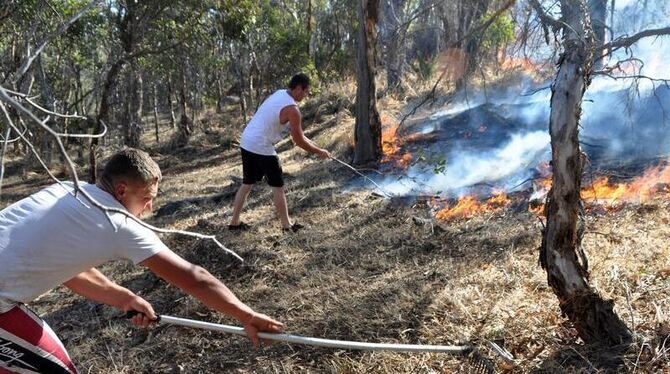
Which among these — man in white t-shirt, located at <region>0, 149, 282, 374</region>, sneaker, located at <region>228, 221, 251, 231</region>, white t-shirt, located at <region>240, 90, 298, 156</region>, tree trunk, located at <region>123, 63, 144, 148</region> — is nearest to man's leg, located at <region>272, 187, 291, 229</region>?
white t-shirt, located at <region>240, 90, 298, 156</region>

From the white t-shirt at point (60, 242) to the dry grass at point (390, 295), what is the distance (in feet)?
5.28

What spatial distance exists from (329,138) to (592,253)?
8024 millimetres

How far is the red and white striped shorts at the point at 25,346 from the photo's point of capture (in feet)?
7.16

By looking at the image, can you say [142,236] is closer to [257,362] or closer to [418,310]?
[257,362]

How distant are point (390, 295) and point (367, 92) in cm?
563

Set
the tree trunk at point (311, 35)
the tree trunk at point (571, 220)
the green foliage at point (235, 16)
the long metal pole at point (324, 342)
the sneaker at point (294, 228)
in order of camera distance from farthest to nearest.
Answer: the tree trunk at point (311, 35) < the green foliage at point (235, 16) < the sneaker at point (294, 228) < the tree trunk at point (571, 220) < the long metal pole at point (324, 342)

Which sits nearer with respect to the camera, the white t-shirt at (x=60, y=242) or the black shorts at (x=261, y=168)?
the white t-shirt at (x=60, y=242)

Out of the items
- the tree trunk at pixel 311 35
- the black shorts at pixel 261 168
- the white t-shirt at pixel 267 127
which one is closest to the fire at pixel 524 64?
the white t-shirt at pixel 267 127

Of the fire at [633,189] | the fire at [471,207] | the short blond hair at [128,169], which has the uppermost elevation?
the short blond hair at [128,169]

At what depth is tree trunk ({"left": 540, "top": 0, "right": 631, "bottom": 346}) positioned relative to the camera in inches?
118

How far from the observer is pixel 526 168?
301 inches

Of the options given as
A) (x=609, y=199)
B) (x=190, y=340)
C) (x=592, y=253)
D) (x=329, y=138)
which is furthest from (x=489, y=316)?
(x=329, y=138)

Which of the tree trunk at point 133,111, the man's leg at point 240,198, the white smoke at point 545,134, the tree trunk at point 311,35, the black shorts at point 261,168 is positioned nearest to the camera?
the black shorts at point 261,168

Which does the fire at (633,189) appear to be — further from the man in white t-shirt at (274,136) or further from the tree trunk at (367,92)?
the tree trunk at (367,92)
